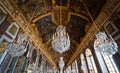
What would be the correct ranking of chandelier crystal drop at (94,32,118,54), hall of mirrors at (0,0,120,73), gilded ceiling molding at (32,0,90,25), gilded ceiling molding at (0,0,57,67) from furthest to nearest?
gilded ceiling molding at (32,0,90,25) → gilded ceiling molding at (0,0,57,67) → hall of mirrors at (0,0,120,73) → chandelier crystal drop at (94,32,118,54)

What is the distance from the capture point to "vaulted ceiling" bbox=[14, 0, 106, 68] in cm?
896

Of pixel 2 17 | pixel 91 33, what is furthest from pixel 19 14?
pixel 91 33

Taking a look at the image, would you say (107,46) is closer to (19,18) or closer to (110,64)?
(110,64)

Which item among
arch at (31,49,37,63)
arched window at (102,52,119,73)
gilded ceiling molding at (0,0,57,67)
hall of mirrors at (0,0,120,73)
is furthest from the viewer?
arch at (31,49,37,63)

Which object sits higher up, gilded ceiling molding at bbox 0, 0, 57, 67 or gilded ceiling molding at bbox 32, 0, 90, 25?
gilded ceiling molding at bbox 32, 0, 90, 25

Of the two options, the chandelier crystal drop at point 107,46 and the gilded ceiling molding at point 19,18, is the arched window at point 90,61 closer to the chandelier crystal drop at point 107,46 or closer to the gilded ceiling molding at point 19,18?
the gilded ceiling molding at point 19,18

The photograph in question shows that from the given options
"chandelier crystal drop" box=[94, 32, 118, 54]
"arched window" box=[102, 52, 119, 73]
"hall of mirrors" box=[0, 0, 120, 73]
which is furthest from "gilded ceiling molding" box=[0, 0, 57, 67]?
"arched window" box=[102, 52, 119, 73]

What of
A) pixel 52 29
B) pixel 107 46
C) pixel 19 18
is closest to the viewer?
pixel 107 46

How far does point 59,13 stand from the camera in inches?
411

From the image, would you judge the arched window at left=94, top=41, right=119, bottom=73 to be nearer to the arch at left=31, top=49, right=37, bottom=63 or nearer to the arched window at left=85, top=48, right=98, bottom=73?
the arched window at left=85, top=48, right=98, bottom=73

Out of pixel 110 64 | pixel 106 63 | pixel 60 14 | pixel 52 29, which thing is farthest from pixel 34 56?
pixel 110 64

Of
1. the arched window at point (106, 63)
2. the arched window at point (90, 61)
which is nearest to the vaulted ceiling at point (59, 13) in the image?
the arched window at point (90, 61)

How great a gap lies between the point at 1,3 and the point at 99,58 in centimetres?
673

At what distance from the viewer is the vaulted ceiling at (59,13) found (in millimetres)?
8960
